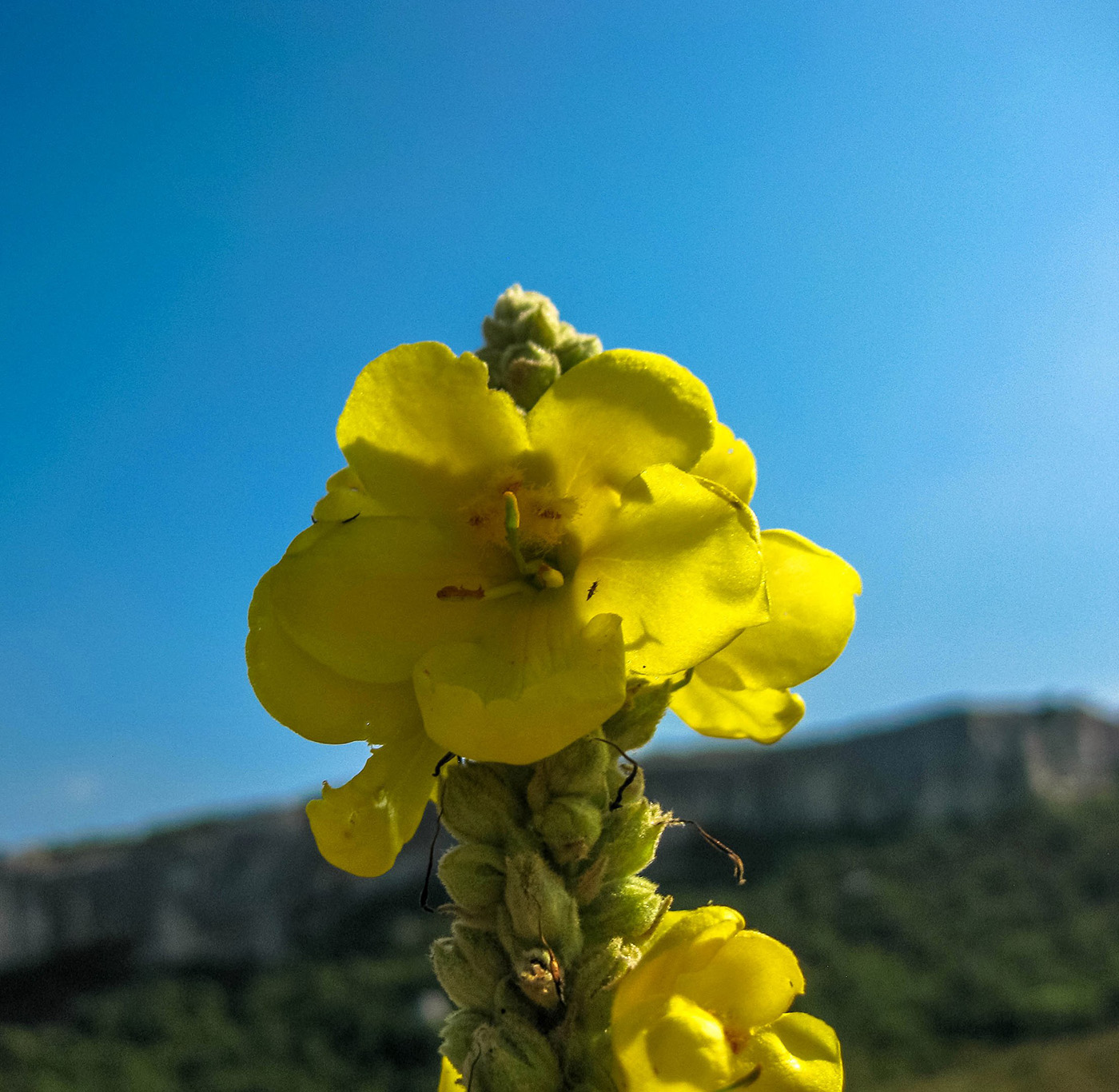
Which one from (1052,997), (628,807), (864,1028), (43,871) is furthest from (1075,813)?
(628,807)

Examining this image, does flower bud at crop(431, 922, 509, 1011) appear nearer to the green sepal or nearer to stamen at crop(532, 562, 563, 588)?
the green sepal

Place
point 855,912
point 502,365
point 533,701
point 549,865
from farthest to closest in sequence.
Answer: point 855,912 < point 502,365 < point 549,865 < point 533,701

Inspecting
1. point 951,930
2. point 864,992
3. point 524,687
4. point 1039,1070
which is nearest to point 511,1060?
point 524,687

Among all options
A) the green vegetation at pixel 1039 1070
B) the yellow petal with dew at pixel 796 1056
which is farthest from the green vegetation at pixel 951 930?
the yellow petal with dew at pixel 796 1056

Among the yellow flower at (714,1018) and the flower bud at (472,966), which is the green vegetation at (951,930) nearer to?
the yellow flower at (714,1018)

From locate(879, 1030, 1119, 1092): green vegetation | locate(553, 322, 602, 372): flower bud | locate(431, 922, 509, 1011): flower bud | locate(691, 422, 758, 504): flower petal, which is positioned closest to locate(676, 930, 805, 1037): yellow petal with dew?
locate(431, 922, 509, 1011): flower bud

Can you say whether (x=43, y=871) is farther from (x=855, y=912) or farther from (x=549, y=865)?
(x=549, y=865)
